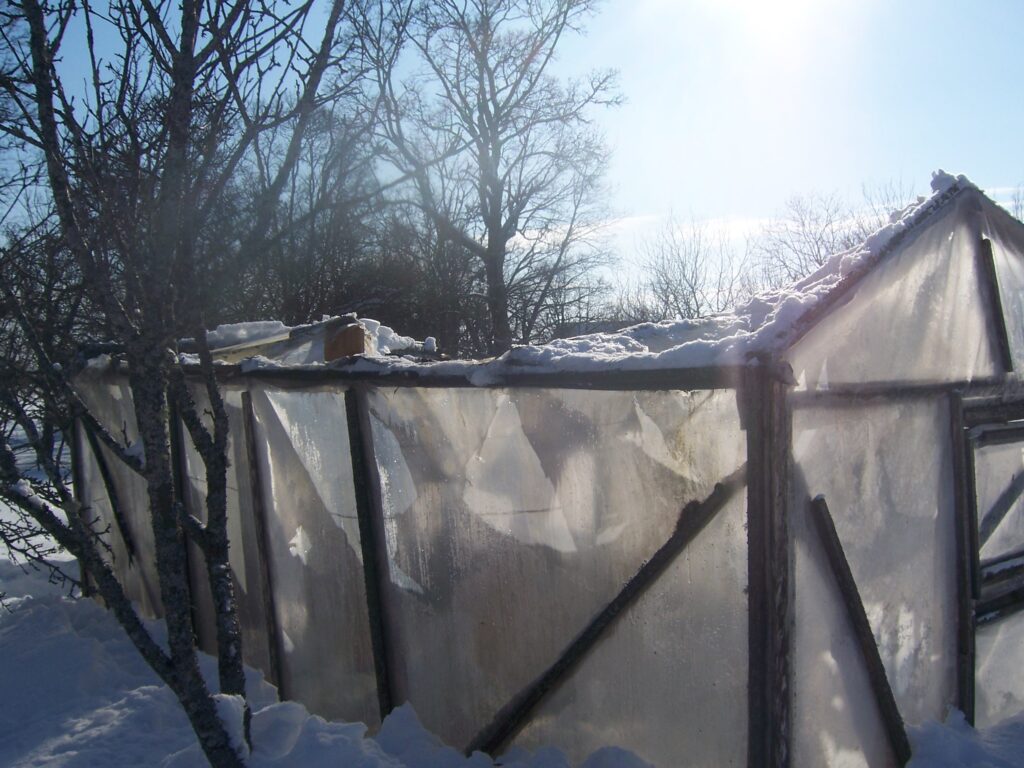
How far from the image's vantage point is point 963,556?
11.3ft

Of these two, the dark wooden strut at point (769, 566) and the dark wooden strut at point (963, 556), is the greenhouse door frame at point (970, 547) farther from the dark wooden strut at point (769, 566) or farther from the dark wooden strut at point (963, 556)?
the dark wooden strut at point (769, 566)

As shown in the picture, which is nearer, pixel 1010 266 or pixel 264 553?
pixel 1010 266

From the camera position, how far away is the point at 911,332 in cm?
325

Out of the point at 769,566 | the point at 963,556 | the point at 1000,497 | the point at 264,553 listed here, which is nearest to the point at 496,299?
the point at 264,553

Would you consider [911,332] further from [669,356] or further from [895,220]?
[669,356]

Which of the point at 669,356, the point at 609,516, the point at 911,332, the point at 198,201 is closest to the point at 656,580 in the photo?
the point at 609,516

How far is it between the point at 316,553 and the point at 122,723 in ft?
4.05

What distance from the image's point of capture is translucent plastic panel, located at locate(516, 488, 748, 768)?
2.67 m

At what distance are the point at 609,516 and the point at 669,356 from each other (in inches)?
27.6

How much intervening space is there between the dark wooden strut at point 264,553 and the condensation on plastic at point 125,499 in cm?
170

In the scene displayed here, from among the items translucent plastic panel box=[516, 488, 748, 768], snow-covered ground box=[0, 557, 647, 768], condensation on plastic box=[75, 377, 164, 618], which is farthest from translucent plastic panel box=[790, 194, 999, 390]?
condensation on plastic box=[75, 377, 164, 618]

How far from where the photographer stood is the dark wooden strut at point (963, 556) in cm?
342

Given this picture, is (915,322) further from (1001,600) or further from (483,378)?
(483,378)

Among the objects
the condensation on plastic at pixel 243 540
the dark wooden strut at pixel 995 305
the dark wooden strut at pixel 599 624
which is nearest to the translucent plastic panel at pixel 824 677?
the dark wooden strut at pixel 599 624
